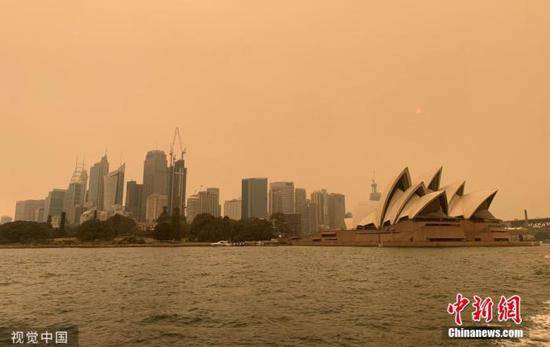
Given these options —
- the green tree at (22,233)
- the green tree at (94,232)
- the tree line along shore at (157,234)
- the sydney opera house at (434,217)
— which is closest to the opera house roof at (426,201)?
the sydney opera house at (434,217)

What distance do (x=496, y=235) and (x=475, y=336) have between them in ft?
332

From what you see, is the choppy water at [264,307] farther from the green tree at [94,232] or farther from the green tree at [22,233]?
the green tree at [22,233]

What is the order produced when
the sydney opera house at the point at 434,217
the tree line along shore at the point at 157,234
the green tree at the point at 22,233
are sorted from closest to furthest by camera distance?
1. the sydney opera house at the point at 434,217
2. the green tree at the point at 22,233
3. the tree line along shore at the point at 157,234

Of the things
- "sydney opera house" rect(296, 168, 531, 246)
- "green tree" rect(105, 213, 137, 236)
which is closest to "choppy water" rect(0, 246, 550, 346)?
"sydney opera house" rect(296, 168, 531, 246)

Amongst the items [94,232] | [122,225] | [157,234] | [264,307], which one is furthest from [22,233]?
[264,307]

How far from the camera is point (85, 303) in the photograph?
67.5 ft

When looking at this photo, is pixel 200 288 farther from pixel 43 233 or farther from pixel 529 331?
pixel 43 233

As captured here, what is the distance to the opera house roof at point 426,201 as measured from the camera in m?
94.1

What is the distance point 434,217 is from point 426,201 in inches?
290

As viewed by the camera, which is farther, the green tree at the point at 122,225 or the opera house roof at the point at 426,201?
the green tree at the point at 122,225

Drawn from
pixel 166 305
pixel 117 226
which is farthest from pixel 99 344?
pixel 117 226

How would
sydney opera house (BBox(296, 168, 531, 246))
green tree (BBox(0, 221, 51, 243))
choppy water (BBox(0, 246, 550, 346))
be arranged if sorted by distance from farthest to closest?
green tree (BBox(0, 221, 51, 243)), sydney opera house (BBox(296, 168, 531, 246)), choppy water (BBox(0, 246, 550, 346))

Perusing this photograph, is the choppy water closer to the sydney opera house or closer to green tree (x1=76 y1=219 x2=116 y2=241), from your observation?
the sydney opera house

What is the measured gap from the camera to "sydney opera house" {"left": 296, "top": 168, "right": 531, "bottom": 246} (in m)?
93.6
